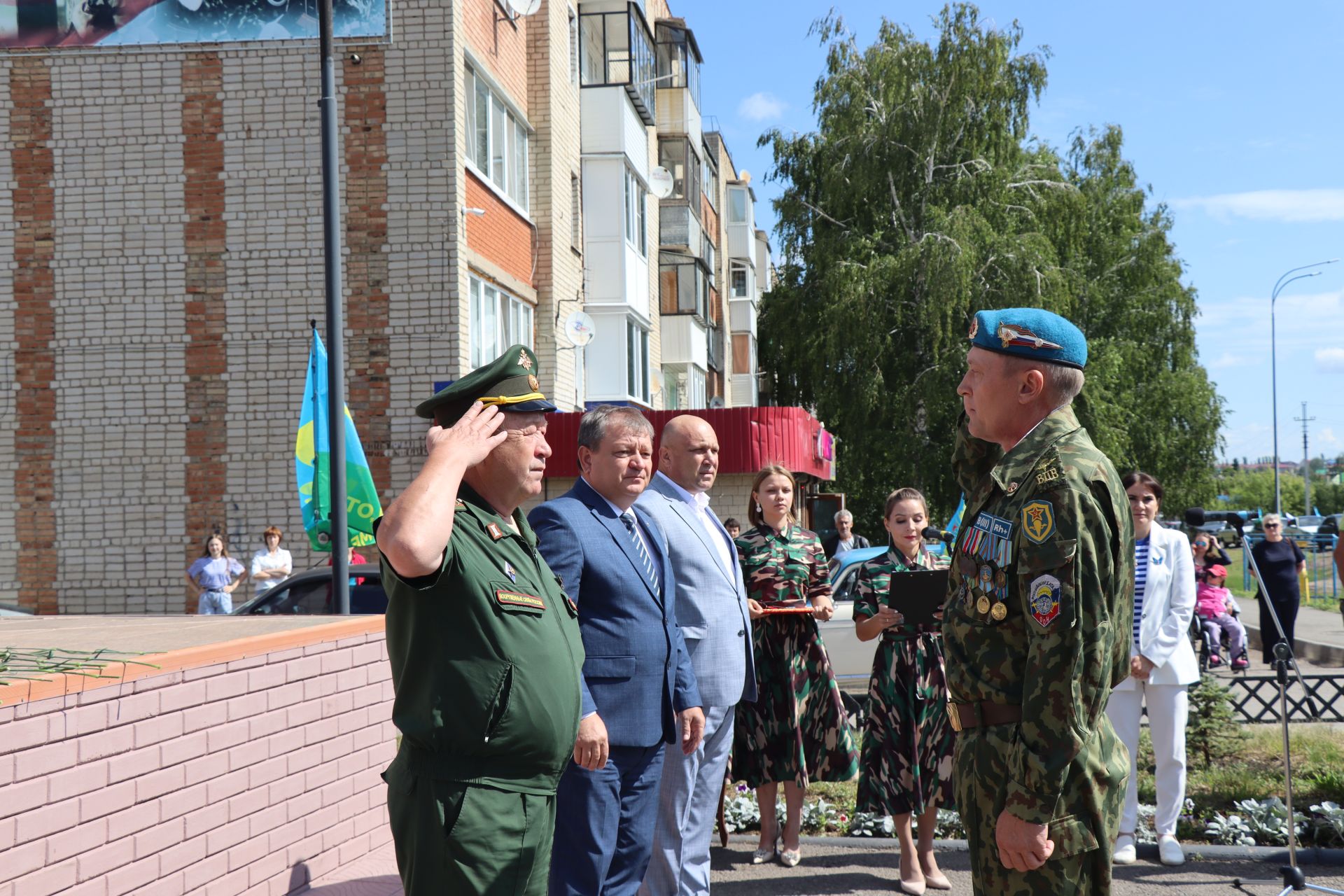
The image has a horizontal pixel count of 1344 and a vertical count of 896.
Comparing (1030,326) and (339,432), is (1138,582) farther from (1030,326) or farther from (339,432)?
(339,432)

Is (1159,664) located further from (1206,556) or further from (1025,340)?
(1206,556)

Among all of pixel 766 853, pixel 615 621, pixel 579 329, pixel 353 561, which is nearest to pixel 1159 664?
pixel 766 853

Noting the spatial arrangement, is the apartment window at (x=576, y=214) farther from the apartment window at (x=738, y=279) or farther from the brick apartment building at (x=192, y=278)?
the apartment window at (x=738, y=279)

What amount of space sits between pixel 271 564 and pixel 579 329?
657 cm

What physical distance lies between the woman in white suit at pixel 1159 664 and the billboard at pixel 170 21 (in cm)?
1335

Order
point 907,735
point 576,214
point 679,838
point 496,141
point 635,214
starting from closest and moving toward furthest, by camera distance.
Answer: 1. point 679,838
2. point 907,735
3. point 496,141
4. point 576,214
5. point 635,214

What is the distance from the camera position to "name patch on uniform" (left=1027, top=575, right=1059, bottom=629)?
115 inches

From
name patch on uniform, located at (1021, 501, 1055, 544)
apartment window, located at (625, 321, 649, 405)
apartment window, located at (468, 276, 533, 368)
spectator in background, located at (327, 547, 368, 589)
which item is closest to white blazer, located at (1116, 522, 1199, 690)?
name patch on uniform, located at (1021, 501, 1055, 544)

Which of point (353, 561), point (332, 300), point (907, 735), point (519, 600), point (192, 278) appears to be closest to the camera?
point (519, 600)

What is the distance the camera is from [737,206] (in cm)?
4731

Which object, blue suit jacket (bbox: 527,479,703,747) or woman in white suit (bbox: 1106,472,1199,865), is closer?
blue suit jacket (bbox: 527,479,703,747)

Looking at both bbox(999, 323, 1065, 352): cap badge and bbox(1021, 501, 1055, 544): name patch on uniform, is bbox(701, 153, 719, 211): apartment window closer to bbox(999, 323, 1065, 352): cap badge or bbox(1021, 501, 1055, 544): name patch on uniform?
bbox(999, 323, 1065, 352): cap badge

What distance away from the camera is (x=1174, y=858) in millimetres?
6531

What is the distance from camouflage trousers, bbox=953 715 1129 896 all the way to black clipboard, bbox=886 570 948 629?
2805 millimetres
